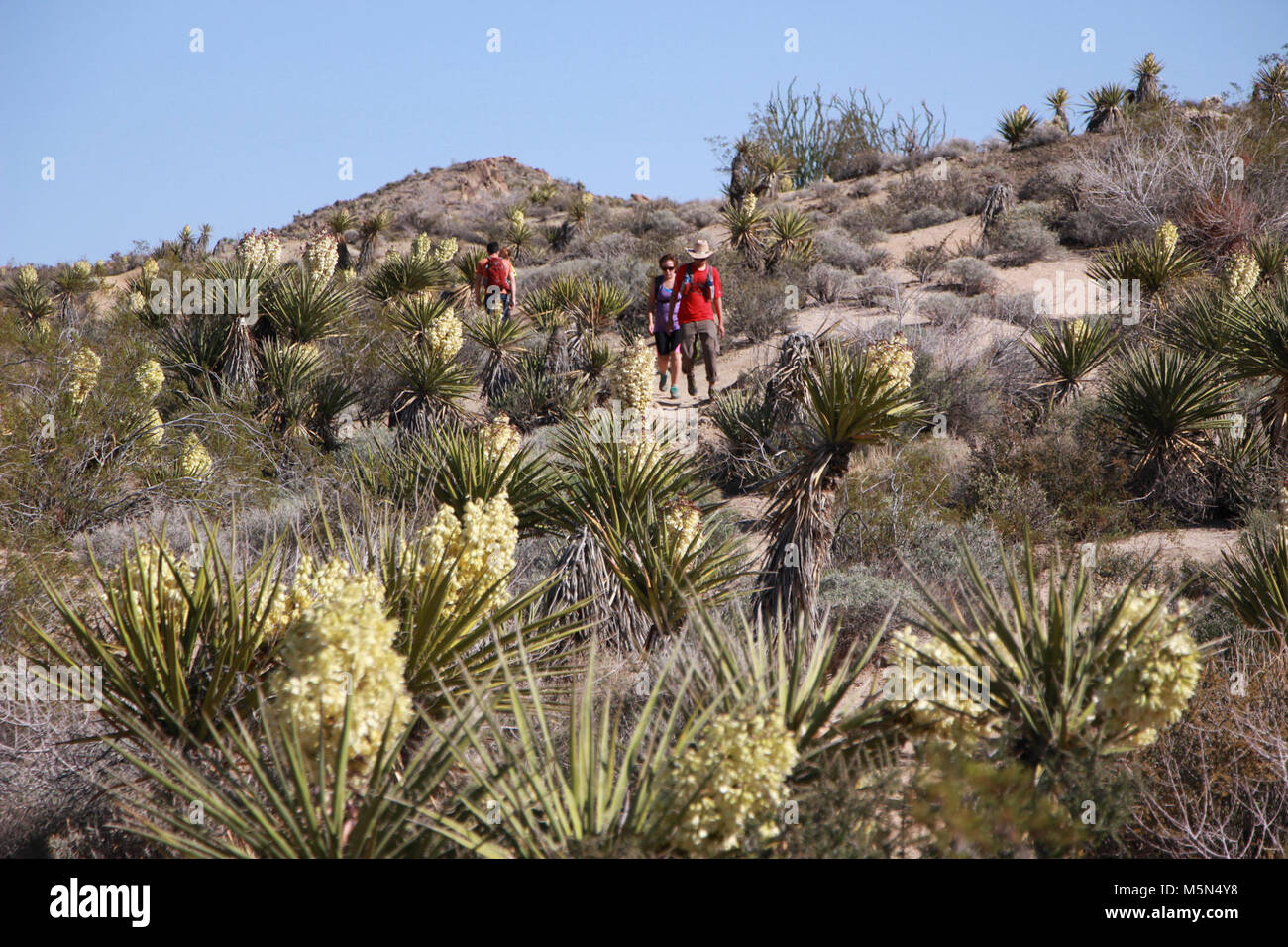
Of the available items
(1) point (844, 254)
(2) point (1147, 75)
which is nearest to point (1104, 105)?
(2) point (1147, 75)

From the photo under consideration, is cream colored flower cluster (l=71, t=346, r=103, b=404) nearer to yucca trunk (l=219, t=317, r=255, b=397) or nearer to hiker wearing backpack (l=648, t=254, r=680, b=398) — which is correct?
yucca trunk (l=219, t=317, r=255, b=397)

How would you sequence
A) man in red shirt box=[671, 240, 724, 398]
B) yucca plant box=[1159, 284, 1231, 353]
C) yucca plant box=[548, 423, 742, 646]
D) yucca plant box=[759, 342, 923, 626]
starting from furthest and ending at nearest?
man in red shirt box=[671, 240, 724, 398], yucca plant box=[1159, 284, 1231, 353], yucca plant box=[759, 342, 923, 626], yucca plant box=[548, 423, 742, 646]

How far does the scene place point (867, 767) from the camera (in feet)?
9.34

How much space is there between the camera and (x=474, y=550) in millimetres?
3715

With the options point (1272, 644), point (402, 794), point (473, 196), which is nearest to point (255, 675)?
point (402, 794)

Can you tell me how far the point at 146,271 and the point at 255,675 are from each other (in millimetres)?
16851

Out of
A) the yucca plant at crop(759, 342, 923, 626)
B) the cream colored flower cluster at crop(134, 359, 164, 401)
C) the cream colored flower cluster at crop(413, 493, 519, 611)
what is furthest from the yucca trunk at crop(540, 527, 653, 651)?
the cream colored flower cluster at crop(134, 359, 164, 401)

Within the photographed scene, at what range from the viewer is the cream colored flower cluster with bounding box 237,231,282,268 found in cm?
1216

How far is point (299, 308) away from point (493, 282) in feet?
9.62

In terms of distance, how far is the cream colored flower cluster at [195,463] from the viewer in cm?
894

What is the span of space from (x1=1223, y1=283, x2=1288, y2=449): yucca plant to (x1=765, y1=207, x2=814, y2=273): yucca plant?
402 inches

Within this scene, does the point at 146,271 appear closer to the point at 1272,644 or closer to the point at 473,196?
the point at 1272,644

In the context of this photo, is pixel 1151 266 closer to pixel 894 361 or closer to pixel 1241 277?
pixel 1241 277

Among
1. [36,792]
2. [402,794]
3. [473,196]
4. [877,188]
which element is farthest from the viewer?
[473,196]
